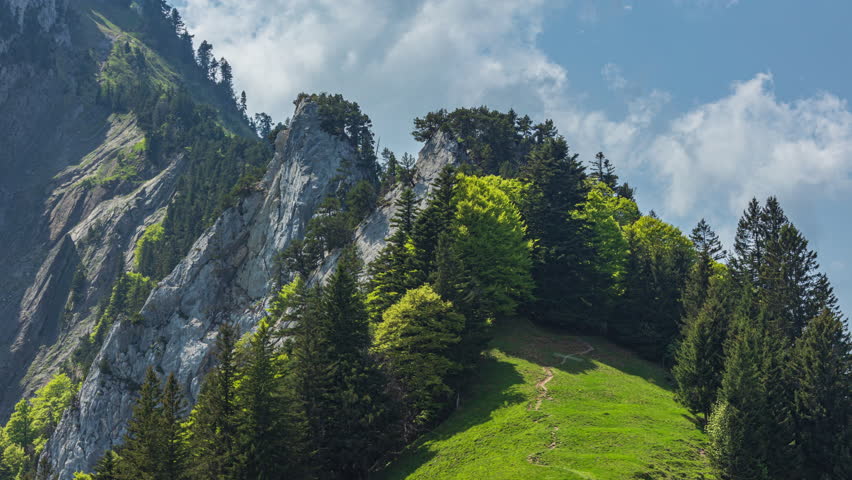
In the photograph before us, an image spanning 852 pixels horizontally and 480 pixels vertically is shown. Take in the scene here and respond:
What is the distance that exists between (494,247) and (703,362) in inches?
902

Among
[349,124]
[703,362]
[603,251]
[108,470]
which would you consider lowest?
[108,470]

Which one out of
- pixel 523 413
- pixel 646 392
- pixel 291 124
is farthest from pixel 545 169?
pixel 291 124

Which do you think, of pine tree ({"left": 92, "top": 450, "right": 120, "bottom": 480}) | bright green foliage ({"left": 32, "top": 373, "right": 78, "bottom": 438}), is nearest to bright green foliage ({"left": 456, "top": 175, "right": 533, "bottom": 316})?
pine tree ({"left": 92, "top": 450, "right": 120, "bottom": 480})

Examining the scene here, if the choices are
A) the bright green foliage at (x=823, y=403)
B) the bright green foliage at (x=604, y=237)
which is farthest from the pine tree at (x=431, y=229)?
the bright green foliage at (x=823, y=403)

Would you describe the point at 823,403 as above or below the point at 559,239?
below

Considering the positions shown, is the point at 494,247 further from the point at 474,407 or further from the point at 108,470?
the point at 108,470

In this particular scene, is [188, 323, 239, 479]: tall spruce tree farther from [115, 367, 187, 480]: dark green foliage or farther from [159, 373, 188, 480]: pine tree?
[115, 367, 187, 480]: dark green foliage

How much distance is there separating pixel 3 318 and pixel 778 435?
20568 centimetres

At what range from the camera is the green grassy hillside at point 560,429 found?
Result: 30969 mm

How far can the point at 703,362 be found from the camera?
1542 inches

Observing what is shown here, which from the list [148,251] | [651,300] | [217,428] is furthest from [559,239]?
[148,251]

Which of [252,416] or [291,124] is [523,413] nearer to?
[252,416]

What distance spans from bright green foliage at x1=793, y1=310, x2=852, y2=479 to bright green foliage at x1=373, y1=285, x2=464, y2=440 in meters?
23.1

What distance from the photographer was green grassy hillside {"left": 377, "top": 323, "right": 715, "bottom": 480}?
3097 cm
